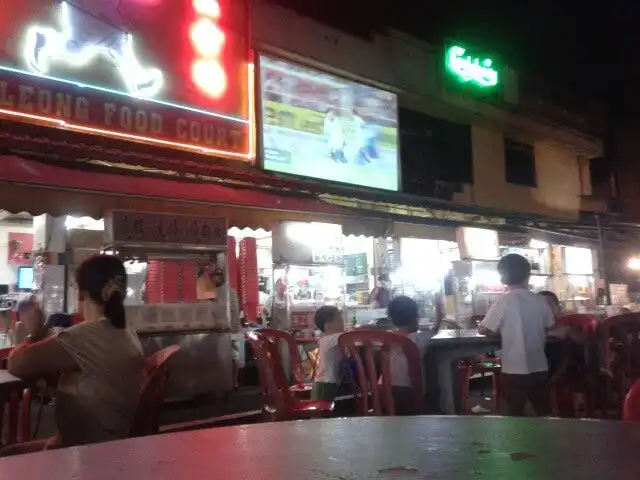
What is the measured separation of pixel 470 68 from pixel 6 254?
10.8 meters

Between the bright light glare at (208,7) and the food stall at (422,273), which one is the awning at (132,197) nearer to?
the bright light glare at (208,7)

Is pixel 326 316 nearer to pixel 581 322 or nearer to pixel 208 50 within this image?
pixel 581 322

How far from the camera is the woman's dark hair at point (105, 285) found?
3.00m

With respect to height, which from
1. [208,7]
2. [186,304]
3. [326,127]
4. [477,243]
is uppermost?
Result: [208,7]

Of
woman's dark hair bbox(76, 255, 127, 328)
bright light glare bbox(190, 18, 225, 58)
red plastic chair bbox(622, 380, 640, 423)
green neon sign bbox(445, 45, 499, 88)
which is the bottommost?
red plastic chair bbox(622, 380, 640, 423)

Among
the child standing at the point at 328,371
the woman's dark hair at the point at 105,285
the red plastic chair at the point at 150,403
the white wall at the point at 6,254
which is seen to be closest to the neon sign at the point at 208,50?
the child standing at the point at 328,371

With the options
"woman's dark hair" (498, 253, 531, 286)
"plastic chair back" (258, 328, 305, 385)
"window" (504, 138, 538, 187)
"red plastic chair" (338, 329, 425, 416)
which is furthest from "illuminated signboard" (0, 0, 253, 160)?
"window" (504, 138, 538, 187)

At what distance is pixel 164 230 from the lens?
729cm

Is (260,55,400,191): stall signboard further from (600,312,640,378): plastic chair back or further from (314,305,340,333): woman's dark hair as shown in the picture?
(600,312,640,378): plastic chair back

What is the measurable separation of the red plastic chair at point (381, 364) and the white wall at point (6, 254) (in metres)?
10.4

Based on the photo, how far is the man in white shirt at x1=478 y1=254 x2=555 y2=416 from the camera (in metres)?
4.56

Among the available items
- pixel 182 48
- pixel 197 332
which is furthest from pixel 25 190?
pixel 182 48

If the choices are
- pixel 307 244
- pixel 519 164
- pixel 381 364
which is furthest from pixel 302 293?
pixel 519 164

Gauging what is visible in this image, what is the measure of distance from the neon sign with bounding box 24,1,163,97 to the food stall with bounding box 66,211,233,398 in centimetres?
191
